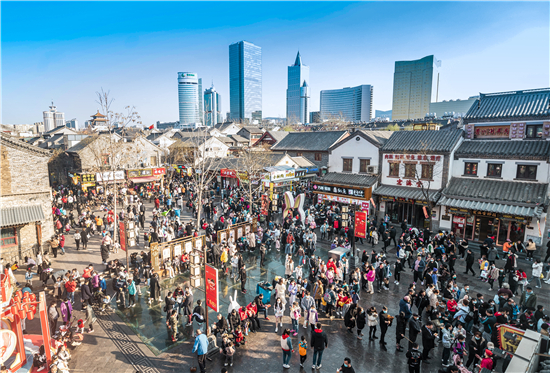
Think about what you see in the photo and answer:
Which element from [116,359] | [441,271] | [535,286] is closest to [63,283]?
[116,359]

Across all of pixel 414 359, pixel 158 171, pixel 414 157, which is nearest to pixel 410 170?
pixel 414 157

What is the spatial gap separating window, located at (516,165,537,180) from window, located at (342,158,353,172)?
41.5 feet

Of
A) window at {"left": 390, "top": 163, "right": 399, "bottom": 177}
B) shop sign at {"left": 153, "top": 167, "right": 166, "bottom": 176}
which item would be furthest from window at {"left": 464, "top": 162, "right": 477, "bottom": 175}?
shop sign at {"left": 153, "top": 167, "right": 166, "bottom": 176}

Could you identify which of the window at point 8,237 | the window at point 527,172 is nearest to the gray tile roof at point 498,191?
the window at point 527,172

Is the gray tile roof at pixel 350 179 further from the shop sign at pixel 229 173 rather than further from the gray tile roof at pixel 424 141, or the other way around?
the shop sign at pixel 229 173

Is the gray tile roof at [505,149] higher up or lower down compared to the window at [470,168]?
higher up

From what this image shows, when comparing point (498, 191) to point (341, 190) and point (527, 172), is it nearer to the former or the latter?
point (527, 172)

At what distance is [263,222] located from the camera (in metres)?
26.2

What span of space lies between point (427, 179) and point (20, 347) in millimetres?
25588

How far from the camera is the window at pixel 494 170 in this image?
69.5ft

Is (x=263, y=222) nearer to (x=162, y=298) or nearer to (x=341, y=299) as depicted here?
(x=162, y=298)

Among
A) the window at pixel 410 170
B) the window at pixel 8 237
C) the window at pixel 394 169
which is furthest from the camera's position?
the window at pixel 394 169

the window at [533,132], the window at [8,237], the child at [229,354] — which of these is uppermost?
the window at [533,132]

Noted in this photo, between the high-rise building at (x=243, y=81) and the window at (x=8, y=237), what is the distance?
165838mm
